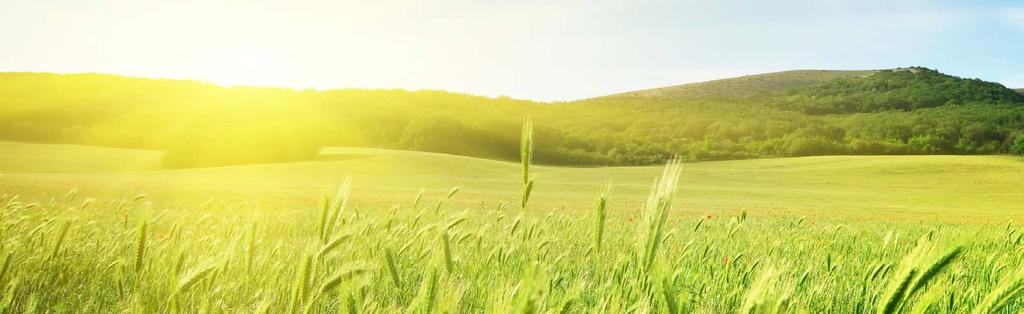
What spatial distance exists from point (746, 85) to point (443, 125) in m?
107

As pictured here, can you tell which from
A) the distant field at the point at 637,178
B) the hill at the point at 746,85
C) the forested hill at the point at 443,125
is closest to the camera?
the distant field at the point at 637,178

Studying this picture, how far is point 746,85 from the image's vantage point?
161625 millimetres

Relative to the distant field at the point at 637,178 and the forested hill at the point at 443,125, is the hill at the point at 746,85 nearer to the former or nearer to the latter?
the forested hill at the point at 443,125

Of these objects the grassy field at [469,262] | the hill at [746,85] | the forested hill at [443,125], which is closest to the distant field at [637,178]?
the forested hill at [443,125]

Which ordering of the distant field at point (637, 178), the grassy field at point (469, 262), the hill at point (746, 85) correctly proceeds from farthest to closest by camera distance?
1. the hill at point (746, 85)
2. the distant field at point (637, 178)
3. the grassy field at point (469, 262)

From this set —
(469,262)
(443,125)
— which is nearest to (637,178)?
(443,125)

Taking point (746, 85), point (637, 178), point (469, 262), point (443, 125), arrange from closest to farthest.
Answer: point (469, 262) < point (637, 178) < point (443, 125) < point (746, 85)

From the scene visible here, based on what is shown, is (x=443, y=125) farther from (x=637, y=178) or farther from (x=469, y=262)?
(x=469, y=262)

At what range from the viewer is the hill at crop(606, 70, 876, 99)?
489 feet

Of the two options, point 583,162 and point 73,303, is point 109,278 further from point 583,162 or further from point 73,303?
point 583,162

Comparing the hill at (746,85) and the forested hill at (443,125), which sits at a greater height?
the hill at (746,85)

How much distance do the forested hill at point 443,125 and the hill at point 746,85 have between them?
33.3 meters

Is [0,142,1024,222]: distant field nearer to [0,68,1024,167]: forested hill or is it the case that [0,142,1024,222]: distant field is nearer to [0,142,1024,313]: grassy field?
[0,68,1024,167]: forested hill

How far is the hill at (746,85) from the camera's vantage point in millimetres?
149125
